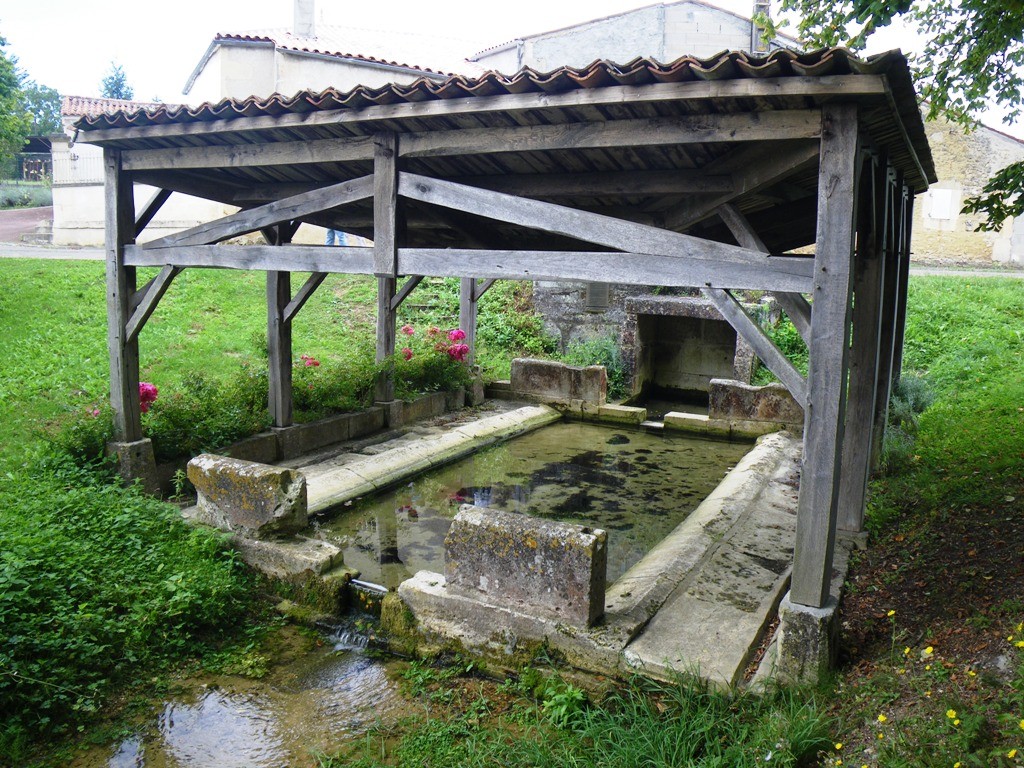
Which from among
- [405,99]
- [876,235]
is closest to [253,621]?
[405,99]

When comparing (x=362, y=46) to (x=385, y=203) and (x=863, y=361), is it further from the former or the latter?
(x=863, y=361)

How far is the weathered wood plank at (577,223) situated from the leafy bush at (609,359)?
28.0ft

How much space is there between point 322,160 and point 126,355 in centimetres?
285

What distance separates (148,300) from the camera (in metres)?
6.59

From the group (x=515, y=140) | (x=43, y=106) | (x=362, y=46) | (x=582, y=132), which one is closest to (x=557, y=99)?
(x=582, y=132)

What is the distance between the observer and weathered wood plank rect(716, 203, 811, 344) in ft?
13.3

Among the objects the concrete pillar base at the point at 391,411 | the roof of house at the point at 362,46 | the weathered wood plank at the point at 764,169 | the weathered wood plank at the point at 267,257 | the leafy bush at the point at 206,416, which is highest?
the roof of house at the point at 362,46

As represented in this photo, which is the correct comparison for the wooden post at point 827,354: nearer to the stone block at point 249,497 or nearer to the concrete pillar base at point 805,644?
the concrete pillar base at point 805,644

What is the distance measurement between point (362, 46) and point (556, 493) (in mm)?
21193

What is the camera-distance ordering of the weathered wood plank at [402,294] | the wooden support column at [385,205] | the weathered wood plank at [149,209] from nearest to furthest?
1. the wooden support column at [385,205]
2. the weathered wood plank at [149,209]
3. the weathered wood plank at [402,294]

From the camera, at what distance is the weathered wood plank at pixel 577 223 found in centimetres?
425

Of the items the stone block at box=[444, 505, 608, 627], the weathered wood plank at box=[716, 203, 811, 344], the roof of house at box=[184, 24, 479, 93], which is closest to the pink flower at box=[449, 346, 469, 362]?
the stone block at box=[444, 505, 608, 627]

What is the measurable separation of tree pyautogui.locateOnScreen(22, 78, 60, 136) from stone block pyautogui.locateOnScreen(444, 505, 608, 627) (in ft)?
154

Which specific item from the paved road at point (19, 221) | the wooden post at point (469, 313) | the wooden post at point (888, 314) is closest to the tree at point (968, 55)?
the wooden post at point (888, 314)
